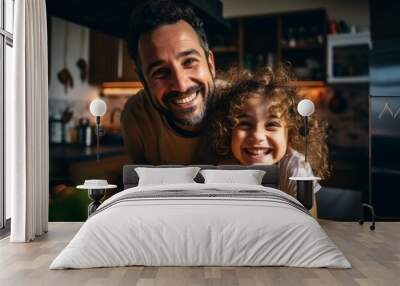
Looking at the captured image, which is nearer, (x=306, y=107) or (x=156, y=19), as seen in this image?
(x=306, y=107)

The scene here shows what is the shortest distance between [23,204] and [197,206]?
1.95 metres

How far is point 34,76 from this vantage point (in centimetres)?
511

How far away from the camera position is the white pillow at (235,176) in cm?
550

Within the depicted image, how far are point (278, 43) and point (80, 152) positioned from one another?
2.78 m

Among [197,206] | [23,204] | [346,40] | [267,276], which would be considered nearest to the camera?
[267,276]

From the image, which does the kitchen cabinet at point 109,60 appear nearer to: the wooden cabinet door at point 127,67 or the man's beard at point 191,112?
the wooden cabinet door at point 127,67

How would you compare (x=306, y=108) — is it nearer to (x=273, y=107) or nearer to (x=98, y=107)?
(x=273, y=107)

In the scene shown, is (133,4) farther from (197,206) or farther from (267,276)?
(267,276)

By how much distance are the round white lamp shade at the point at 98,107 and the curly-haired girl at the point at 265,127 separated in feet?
4.25

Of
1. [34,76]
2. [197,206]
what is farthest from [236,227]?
[34,76]

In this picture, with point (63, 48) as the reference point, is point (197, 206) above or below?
below

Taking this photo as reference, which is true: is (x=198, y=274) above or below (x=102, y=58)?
below

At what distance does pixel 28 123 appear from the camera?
4.93 m

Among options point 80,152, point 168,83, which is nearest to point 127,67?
point 168,83
